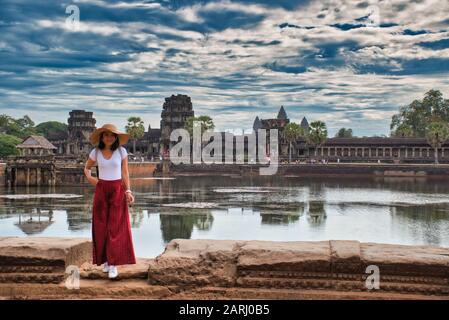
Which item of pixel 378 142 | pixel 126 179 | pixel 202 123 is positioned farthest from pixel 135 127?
→ pixel 126 179

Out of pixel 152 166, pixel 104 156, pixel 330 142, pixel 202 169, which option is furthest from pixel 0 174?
pixel 330 142

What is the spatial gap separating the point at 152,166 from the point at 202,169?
623cm

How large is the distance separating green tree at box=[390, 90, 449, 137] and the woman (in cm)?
9586

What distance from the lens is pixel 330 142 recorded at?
84750 millimetres

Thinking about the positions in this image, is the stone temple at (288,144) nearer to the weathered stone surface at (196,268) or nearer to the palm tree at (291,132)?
the palm tree at (291,132)

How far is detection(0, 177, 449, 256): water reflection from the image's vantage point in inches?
764

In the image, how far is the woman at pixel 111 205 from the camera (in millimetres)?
4957

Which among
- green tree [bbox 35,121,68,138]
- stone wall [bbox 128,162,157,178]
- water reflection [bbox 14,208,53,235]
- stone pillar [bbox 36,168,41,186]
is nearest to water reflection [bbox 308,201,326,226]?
water reflection [bbox 14,208,53,235]

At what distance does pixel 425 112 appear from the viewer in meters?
99.1

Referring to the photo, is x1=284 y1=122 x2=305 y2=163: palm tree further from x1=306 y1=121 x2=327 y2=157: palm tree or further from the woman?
the woman

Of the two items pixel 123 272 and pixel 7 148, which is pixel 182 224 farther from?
pixel 7 148

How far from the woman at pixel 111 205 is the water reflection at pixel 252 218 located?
32.3 ft

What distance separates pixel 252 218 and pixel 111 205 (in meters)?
19.3
